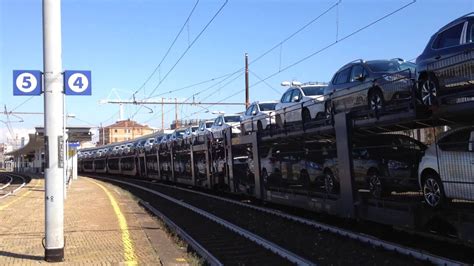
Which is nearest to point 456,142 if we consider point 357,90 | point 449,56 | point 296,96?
point 449,56

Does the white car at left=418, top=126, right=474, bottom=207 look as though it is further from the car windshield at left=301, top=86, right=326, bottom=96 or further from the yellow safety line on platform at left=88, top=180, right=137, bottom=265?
the car windshield at left=301, top=86, right=326, bottom=96

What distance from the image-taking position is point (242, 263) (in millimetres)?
9430

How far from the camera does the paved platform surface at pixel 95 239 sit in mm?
8656

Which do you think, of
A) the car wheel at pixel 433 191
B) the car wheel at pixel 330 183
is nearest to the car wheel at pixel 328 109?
the car wheel at pixel 330 183

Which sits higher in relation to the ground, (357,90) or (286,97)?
(286,97)

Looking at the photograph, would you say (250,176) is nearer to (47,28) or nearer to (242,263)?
(242,263)

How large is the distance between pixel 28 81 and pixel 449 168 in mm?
6577

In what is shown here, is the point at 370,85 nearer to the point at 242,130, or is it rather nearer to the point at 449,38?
the point at 449,38

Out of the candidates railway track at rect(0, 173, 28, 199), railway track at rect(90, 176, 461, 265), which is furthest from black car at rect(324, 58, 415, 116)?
railway track at rect(0, 173, 28, 199)

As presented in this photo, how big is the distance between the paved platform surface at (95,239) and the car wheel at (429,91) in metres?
4.63

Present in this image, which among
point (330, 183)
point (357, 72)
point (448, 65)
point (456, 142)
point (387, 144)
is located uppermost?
point (357, 72)

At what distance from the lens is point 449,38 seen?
390 inches

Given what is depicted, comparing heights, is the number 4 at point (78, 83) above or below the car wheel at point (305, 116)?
above

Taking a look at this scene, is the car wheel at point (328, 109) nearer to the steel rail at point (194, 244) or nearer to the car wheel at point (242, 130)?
the steel rail at point (194, 244)
